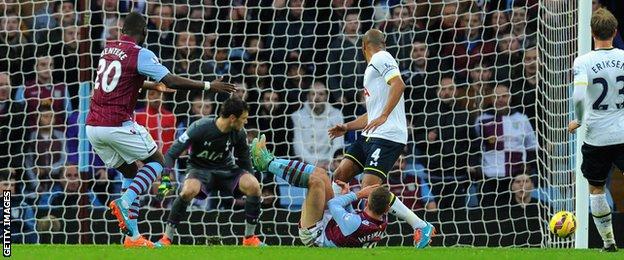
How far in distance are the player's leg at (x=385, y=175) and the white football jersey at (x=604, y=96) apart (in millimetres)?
1653

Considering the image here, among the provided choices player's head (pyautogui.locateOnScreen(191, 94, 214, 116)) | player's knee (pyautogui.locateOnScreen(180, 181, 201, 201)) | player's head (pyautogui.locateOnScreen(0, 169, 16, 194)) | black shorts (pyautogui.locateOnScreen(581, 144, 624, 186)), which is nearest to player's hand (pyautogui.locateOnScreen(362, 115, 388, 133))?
black shorts (pyautogui.locateOnScreen(581, 144, 624, 186))

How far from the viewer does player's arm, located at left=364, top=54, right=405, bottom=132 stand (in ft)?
37.7

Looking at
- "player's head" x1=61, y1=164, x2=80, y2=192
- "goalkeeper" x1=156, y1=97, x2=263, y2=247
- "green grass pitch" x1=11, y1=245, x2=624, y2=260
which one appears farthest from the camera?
"player's head" x1=61, y1=164, x2=80, y2=192

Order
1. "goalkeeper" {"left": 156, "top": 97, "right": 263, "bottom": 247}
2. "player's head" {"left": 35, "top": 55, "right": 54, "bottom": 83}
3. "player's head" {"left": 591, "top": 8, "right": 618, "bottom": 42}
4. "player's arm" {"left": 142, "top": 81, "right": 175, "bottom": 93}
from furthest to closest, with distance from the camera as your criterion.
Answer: "player's head" {"left": 35, "top": 55, "right": 54, "bottom": 83} < "goalkeeper" {"left": 156, "top": 97, "right": 263, "bottom": 247} < "player's arm" {"left": 142, "top": 81, "right": 175, "bottom": 93} < "player's head" {"left": 591, "top": 8, "right": 618, "bottom": 42}

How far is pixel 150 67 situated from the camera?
11.0 meters

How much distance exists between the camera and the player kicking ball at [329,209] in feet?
37.0

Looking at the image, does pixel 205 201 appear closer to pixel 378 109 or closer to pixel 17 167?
pixel 17 167

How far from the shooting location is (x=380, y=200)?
36.9 feet

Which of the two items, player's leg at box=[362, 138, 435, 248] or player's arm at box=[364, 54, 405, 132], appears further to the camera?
player's leg at box=[362, 138, 435, 248]

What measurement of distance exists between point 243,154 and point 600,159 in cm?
352

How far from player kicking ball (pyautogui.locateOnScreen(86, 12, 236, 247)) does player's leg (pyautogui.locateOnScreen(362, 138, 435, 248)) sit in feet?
4.92

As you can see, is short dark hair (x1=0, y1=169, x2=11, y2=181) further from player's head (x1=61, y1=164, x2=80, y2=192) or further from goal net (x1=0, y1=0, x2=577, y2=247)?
player's head (x1=61, y1=164, x2=80, y2=192)

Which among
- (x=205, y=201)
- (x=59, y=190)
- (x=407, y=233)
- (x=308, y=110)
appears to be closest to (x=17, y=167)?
(x=59, y=190)

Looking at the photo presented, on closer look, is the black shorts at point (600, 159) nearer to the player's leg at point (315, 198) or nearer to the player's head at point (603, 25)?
the player's head at point (603, 25)
